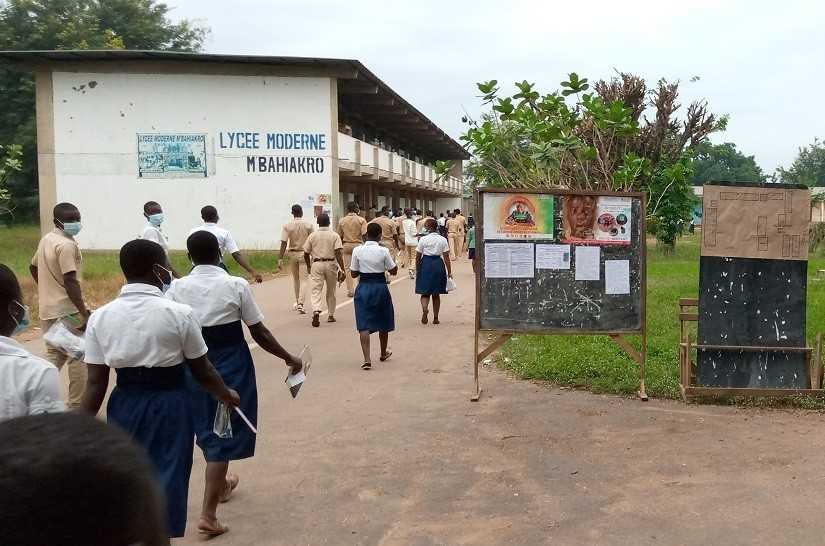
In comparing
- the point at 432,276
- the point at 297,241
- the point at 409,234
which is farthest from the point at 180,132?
the point at 432,276

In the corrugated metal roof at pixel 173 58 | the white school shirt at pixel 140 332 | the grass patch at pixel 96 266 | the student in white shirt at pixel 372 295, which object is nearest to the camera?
the white school shirt at pixel 140 332

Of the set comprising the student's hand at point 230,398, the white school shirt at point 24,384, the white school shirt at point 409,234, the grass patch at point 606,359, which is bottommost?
the grass patch at point 606,359

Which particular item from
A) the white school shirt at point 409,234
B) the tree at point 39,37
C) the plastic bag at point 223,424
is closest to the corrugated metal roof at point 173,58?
the white school shirt at point 409,234

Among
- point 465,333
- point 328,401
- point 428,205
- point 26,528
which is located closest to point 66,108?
point 465,333

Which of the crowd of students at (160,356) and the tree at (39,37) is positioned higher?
the tree at (39,37)

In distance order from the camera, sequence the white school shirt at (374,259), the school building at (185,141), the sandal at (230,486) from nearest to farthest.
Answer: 1. the sandal at (230,486)
2. the white school shirt at (374,259)
3. the school building at (185,141)

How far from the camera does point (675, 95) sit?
24.0 m

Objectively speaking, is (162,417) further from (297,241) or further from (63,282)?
(297,241)

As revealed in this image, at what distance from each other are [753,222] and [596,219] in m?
1.30

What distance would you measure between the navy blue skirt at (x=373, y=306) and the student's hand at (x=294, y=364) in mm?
3877

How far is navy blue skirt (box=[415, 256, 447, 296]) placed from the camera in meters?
11.4

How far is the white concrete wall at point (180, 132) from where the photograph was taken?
24109mm

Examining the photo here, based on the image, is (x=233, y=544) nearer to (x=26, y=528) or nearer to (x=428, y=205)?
(x=26, y=528)

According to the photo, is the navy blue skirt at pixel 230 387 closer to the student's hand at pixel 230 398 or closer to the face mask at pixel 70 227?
the student's hand at pixel 230 398
